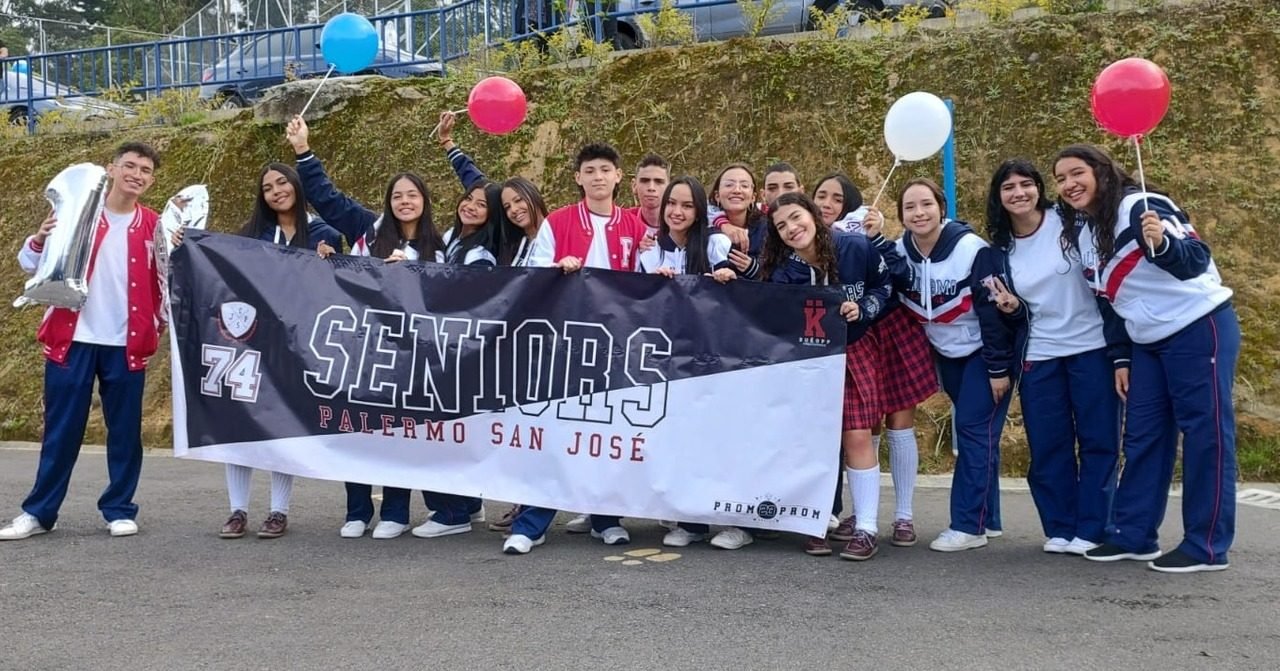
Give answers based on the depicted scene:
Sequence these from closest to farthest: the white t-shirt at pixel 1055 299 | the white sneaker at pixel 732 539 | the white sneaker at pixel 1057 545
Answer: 1. the white t-shirt at pixel 1055 299
2. the white sneaker at pixel 1057 545
3. the white sneaker at pixel 732 539

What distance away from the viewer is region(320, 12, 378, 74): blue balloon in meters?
6.84

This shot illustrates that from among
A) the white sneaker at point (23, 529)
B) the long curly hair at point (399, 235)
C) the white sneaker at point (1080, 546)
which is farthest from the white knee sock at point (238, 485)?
the white sneaker at point (1080, 546)

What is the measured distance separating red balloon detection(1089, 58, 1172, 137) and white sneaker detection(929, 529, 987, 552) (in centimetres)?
186

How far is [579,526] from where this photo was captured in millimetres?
5727

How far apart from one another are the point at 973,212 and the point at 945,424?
189cm

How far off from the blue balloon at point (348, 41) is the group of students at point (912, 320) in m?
1.26

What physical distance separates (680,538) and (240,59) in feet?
39.0

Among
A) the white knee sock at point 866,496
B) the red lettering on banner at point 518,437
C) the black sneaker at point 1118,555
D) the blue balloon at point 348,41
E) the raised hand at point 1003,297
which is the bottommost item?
the black sneaker at point 1118,555

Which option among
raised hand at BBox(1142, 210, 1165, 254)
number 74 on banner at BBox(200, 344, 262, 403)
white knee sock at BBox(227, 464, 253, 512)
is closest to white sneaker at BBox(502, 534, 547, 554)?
white knee sock at BBox(227, 464, 253, 512)

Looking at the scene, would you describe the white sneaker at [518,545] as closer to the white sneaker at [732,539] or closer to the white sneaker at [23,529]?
the white sneaker at [732,539]

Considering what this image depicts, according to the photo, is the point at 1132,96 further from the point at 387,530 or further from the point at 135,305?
the point at 135,305

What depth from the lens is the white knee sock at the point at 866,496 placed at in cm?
496

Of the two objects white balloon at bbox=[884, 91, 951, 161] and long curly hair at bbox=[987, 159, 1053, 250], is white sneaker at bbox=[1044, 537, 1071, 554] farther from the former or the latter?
white balloon at bbox=[884, 91, 951, 161]

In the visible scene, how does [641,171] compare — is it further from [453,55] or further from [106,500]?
[453,55]
